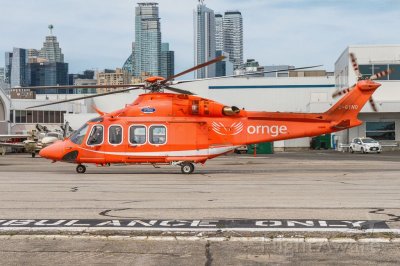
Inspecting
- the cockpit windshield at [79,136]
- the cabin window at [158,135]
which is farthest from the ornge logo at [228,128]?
the cockpit windshield at [79,136]

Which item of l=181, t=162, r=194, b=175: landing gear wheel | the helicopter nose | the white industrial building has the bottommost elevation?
l=181, t=162, r=194, b=175: landing gear wheel

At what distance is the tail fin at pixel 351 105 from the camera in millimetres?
25703

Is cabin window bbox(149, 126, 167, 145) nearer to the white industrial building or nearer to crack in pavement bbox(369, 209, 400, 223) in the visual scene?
crack in pavement bbox(369, 209, 400, 223)

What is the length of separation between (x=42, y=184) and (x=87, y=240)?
35.3 ft

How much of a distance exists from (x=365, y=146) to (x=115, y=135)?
33010 mm

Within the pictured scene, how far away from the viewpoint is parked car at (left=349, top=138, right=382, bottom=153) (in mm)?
52625

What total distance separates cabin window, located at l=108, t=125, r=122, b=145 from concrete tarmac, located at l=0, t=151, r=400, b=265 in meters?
4.53

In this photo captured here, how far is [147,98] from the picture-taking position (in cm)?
2545

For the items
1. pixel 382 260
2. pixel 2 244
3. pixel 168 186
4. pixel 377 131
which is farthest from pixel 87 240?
pixel 377 131

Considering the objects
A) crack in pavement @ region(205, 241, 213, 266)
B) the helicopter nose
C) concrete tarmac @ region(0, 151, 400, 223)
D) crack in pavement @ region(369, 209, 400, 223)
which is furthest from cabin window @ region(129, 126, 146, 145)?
crack in pavement @ region(205, 241, 213, 266)

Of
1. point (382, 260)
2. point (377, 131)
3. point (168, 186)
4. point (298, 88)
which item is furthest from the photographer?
point (298, 88)

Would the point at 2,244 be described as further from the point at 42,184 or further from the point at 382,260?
the point at 42,184

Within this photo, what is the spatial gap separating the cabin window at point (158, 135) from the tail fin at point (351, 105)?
7088mm

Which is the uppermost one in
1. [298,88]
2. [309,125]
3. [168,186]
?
[298,88]
